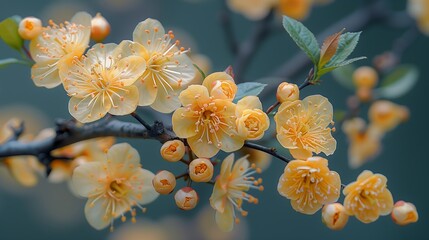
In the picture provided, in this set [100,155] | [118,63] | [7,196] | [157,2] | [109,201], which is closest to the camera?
[118,63]

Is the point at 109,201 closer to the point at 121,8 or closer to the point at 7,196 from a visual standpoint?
the point at 121,8

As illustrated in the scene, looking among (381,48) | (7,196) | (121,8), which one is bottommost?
(7,196)

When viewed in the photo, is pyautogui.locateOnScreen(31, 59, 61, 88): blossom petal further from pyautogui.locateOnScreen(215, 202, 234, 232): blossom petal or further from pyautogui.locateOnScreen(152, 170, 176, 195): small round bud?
pyautogui.locateOnScreen(215, 202, 234, 232): blossom petal

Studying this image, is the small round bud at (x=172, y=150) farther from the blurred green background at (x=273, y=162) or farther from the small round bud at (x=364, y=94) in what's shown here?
the blurred green background at (x=273, y=162)

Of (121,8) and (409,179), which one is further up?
(121,8)

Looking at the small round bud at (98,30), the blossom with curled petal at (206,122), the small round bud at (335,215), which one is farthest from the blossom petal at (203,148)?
the small round bud at (98,30)

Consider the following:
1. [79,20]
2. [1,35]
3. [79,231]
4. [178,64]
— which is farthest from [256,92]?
[79,231]
